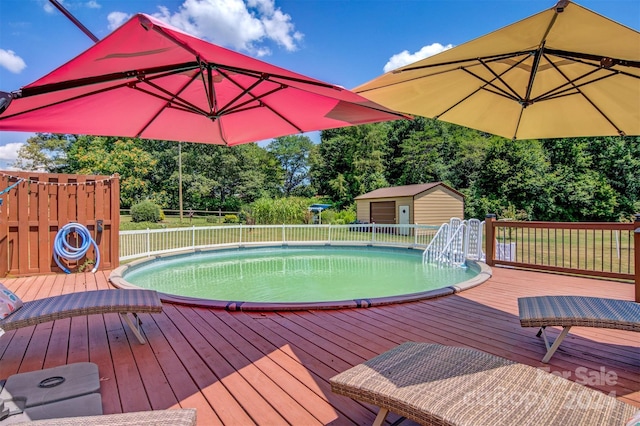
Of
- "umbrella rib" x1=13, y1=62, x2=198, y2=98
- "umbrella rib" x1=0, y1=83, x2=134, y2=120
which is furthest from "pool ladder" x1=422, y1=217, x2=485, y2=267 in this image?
"umbrella rib" x1=0, y1=83, x2=134, y2=120

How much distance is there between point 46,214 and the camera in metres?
5.46

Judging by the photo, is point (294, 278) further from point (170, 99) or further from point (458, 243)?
point (170, 99)

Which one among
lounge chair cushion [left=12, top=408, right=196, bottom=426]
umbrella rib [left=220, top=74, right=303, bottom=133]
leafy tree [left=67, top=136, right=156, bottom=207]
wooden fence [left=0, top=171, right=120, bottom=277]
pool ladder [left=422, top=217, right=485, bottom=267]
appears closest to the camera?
lounge chair cushion [left=12, top=408, right=196, bottom=426]

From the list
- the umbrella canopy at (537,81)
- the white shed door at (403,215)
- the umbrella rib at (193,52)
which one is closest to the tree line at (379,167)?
the white shed door at (403,215)

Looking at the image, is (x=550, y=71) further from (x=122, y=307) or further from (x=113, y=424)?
(x=122, y=307)

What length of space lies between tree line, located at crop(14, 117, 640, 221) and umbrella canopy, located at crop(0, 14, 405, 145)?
747 inches

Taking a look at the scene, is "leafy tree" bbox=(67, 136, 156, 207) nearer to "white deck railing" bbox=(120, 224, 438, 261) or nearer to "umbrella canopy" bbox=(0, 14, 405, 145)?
"white deck railing" bbox=(120, 224, 438, 261)

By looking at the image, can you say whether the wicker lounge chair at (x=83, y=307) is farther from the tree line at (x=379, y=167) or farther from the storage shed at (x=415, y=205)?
the tree line at (x=379, y=167)

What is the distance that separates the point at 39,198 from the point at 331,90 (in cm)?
565

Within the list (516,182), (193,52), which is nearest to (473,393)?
(193,52)

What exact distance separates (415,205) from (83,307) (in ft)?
49.7


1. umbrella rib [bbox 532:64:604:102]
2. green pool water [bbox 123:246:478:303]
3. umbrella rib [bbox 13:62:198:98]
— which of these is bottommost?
green pool water [bbox 123:246:478:303]

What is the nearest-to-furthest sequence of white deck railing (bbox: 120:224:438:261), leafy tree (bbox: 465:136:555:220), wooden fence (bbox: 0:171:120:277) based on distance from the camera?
wooden fence (bbox: 0:171:120:277) < white deck railing (bbox: 120:224:438:261) < leafy tree (bbox: 465:136:555:220)

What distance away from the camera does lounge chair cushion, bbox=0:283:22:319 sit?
2448 mm
